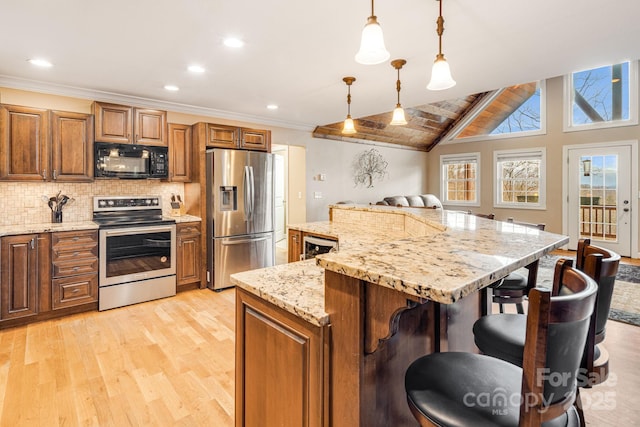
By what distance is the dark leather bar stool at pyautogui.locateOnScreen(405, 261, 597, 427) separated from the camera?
0.72 meters

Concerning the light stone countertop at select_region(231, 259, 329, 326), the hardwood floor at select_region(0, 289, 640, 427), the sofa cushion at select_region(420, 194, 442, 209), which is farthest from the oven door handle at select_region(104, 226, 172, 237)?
the sofa cushion at select_region(420, 194, 442, 209)

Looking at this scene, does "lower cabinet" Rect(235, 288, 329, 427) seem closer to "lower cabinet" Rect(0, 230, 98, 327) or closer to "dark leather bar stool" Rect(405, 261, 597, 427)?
"dark leather bar stool" Rect(405, 261, 597, 427)

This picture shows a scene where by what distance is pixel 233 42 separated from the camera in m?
2.61

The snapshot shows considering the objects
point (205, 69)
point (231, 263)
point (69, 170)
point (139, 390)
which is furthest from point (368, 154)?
point (139, 390)

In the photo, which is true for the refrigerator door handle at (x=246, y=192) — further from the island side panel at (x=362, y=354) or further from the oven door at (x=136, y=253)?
the island side panel at (x=362, y=354)

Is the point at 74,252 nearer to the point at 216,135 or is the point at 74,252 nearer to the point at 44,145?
the point at 44,145

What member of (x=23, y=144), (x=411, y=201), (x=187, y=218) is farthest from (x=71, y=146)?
(x=411, y=201)

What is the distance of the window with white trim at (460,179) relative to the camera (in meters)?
7.91

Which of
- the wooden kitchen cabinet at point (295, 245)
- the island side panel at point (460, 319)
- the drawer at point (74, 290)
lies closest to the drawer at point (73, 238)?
the drawer at point (74, 290)

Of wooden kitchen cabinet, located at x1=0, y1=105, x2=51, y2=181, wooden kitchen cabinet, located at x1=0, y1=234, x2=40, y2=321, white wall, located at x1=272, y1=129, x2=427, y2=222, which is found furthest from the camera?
white wall, located at x1=272, y1=129, x2=427, y2=222

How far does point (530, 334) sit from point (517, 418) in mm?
263

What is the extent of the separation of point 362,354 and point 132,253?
3460 mm

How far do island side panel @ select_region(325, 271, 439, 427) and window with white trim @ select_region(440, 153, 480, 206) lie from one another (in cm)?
762

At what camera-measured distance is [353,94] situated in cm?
415
